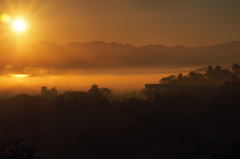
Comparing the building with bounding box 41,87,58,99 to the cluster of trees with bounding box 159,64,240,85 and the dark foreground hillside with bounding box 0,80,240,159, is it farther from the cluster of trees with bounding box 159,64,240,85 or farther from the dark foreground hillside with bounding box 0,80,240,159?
the dark foreground hillside with bounding box 0,80,240,159

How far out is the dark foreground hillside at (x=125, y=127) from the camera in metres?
41.6

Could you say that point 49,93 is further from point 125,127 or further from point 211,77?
point 125,127

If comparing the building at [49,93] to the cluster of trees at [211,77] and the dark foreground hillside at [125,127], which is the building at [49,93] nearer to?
the cluster of trees at [211,77]

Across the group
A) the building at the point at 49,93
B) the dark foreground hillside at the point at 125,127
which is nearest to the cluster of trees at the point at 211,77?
the building at the point at 49,93

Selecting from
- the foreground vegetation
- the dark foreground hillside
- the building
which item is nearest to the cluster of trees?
the building

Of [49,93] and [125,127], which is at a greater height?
[49,93]

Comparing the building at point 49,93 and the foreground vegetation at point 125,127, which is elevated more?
the building at point 49,93

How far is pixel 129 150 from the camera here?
42.0 m

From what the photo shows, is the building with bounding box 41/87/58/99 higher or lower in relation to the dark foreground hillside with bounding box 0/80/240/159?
higher

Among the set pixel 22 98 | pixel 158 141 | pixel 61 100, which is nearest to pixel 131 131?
pixel 158 141

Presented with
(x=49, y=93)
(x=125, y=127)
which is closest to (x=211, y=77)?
(x=49, y=93)

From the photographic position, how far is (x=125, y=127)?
4684 cm

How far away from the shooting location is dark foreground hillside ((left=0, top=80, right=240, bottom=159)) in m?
41.6

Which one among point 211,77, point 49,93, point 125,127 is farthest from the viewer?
point 49,93
